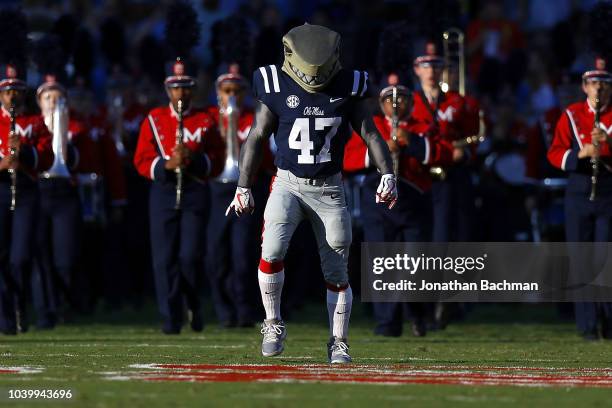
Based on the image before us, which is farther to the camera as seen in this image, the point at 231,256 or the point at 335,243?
the point at 231,256

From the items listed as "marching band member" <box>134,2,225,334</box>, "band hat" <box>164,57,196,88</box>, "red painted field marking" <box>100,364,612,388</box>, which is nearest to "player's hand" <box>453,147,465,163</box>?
"marching band member" <box>134,2,225,334</box>

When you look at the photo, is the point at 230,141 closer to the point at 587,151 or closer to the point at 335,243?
the point at 587,151

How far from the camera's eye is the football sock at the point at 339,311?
547 inches

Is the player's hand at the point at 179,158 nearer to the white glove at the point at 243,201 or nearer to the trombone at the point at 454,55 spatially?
the trombone at the point at 454,55

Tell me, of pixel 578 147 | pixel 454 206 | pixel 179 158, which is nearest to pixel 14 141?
pixel 179 158

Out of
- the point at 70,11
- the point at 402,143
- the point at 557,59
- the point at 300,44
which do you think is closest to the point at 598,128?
the point at 402,143

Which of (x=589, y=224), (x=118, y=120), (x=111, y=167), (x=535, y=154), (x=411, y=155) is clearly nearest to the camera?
(x=589, y=224)

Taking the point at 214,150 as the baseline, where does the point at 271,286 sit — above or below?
below

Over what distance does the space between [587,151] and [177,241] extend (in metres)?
4.08

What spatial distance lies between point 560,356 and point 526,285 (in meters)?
5.18

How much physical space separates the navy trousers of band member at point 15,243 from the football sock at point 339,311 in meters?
5.18

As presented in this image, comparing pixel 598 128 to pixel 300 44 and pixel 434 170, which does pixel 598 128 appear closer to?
pixel 434 170

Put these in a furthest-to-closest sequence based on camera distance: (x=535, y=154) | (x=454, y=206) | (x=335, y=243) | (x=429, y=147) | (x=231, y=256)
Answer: (x=535, y=154)
(x=231, y=256)
(x=454, y=206)
(x=429, y=147)
(x=335, y=243)

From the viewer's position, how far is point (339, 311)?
13.9 m
